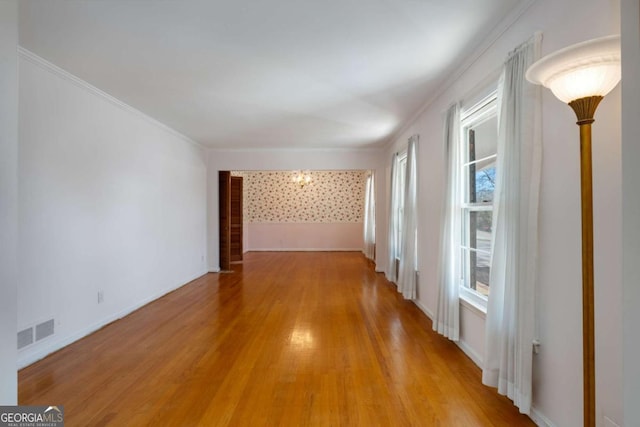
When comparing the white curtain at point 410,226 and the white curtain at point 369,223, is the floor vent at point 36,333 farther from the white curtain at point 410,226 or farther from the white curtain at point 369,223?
the white curtain at point 369,223

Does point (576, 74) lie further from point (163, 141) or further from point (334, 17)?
point (163, 141)

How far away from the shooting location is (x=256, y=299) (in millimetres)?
4512

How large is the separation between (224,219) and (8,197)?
5399mm

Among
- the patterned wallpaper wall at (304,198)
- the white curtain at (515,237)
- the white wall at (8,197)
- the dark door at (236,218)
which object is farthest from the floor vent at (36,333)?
the patterned wallpaper wall at (304,198)

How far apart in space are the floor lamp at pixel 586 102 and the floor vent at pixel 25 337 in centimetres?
364

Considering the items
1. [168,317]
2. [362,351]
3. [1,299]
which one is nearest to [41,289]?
[168,317]

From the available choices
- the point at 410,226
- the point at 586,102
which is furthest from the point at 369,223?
the point at 586,102

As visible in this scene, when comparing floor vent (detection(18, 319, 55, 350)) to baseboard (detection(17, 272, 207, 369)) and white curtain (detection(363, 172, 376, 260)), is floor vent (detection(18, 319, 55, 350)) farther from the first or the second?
white curtain (detection(363, 172, 376, 260))

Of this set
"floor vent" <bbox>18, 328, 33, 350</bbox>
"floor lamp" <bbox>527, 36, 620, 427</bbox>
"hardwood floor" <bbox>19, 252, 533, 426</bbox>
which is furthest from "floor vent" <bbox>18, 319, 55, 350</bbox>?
"floor lamp" <bbox>527, 36, 620, 427</bbox>

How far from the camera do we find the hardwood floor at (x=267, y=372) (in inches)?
75.8

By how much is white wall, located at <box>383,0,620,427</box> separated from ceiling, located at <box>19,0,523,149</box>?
18.1 inches

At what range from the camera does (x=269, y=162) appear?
21.1 ft

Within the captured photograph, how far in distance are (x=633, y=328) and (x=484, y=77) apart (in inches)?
81.3

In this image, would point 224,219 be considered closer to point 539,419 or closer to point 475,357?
point 475,357
